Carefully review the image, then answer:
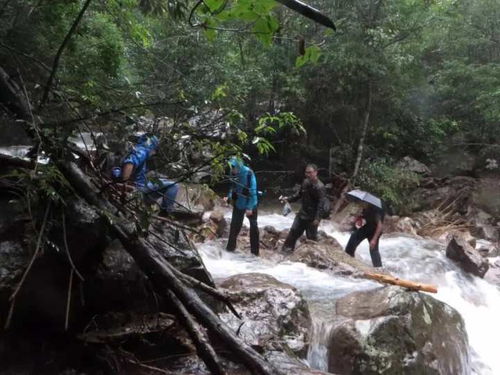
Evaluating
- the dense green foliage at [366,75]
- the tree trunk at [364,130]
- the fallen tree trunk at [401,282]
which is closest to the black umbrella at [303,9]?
the fallen tree trunk at [401,282]

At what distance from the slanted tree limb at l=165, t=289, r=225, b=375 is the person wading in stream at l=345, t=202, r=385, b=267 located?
19.6ft

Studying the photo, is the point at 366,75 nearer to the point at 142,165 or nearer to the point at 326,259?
the point at 326,259

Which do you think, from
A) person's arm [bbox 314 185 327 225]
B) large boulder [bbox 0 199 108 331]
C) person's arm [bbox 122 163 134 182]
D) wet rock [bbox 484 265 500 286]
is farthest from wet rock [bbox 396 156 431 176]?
large boulder [bbox 0 199 108 331]

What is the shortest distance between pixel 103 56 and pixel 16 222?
5115 mm

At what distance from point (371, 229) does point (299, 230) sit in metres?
1.43

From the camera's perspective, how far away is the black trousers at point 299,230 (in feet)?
30.0

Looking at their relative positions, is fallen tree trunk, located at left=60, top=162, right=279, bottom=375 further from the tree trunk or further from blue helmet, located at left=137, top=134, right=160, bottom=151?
the tree trunk

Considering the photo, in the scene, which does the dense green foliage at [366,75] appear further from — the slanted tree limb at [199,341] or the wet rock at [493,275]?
the slanted tree limb at [199,341]

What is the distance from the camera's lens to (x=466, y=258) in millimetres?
9945

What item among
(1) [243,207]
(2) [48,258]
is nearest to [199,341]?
(2) [48,258]

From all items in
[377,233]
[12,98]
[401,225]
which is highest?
[12,98]

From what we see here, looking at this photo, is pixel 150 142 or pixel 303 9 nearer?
pixel 303 9

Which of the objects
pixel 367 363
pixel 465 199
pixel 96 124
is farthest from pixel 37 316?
pixel 465 199

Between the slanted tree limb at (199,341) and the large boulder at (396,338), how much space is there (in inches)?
94.8
